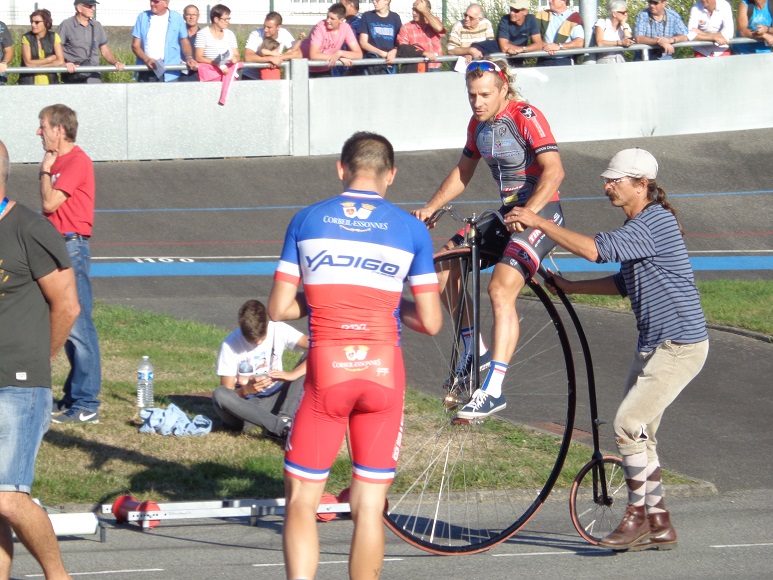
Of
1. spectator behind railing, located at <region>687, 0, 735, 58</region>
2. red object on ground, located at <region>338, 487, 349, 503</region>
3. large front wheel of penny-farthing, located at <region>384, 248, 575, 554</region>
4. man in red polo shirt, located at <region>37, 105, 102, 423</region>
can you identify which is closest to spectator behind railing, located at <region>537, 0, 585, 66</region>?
spectator behind railing, located at <region>687, 0, 735, 58</region>

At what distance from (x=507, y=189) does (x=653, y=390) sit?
1408mm

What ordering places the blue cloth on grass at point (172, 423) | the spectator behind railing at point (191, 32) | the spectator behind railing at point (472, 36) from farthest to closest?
1. the spectator behind railing at point (472, 36)
2. the spectator behind railing at point (191, 32)
3. the blue cloth on grass at point (172, 423)

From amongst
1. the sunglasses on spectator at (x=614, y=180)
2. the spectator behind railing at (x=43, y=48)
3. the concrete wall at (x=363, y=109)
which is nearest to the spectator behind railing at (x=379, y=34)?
the concrete wall at (x=363, y=109)

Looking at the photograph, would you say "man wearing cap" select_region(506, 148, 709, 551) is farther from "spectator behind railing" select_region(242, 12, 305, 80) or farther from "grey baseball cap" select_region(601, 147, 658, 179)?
"spectator behind railing" select_region(242, 12, 305, 80)

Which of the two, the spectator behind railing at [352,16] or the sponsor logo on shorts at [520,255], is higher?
the spectator behind railing at [352,16]

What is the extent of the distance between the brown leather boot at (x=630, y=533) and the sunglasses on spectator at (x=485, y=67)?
2491mm

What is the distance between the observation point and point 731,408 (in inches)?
378

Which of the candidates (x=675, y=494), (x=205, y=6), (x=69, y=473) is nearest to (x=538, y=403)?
(x=675, y=494)

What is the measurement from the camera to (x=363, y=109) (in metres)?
21.3

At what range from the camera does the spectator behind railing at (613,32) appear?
2159cm

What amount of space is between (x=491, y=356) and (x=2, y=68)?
15487 millimetres

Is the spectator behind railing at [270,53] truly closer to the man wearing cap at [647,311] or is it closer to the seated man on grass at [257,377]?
the seated man on grass at [257,377]

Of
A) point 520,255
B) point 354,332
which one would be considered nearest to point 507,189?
point 520,255

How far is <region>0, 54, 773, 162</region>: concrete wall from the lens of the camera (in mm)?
20469
